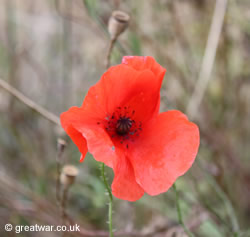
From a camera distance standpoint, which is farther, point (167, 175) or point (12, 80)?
point (12, 80)

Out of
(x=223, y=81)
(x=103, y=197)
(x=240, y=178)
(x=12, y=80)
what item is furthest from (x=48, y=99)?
(x=240, y=178)

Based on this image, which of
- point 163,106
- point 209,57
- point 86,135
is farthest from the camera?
point 163,106

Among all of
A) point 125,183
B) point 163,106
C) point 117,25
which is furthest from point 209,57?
point 125,183

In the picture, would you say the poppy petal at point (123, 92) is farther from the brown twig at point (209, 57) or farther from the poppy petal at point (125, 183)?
the brown twig at point (209, 57)

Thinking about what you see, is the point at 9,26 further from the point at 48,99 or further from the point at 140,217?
the point at 140,217

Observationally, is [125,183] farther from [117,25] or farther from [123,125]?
[117,25]

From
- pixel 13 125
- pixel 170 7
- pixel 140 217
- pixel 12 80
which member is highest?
pixel 170 7
